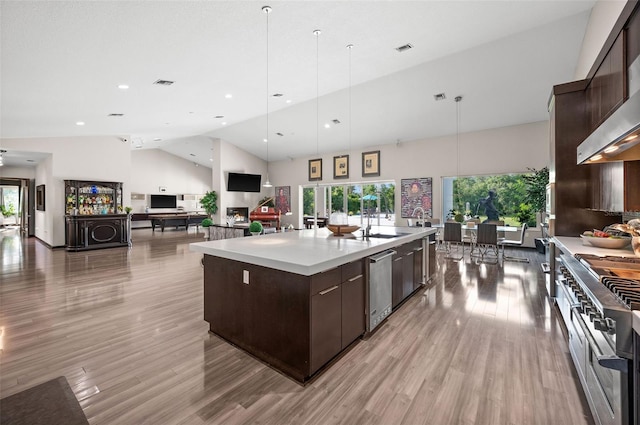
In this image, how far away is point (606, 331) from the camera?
46.7 inches

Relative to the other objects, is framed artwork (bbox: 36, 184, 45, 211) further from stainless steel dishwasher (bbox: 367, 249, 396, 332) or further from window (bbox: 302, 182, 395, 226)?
stainless steel dishwasher (bbox: 367, 249, 396, 332)

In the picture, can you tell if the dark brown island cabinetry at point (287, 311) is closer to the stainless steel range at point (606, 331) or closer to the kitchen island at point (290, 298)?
the kitchen island at point (290, 298)

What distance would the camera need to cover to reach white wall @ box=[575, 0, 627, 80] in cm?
273

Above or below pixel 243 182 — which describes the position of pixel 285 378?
below

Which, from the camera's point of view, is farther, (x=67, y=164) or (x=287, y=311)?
(x=67, y=164)

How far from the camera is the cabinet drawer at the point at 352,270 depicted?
2.26 m

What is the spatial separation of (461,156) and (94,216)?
34.3 feet

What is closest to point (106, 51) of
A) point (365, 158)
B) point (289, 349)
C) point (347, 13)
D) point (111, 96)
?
point (111, 96)

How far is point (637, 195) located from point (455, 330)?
180 centimetres

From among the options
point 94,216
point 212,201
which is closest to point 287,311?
point 94,216

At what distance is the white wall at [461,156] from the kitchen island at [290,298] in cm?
670

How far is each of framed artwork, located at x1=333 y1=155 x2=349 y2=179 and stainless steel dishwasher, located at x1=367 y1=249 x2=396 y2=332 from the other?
787 cm

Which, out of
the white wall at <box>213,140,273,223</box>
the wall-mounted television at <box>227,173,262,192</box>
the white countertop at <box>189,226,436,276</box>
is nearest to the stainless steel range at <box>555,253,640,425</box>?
the white countertop at <box>189,226,436,276</box>

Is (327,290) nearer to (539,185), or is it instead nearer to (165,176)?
(539,185)
